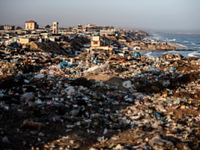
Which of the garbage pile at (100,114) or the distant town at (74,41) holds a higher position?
the distant town at (74,41)

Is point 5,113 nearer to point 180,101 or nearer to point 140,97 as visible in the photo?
point 140,97

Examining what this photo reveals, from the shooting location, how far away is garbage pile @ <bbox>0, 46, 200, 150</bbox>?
14.3 feet

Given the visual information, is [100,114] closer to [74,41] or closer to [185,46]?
[74,41]

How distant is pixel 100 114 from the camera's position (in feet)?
19.7

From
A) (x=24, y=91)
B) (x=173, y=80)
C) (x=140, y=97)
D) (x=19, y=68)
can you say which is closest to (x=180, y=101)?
(x=140, y=97)

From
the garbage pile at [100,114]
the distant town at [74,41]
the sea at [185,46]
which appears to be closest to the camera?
the garbage pile at [100,114]

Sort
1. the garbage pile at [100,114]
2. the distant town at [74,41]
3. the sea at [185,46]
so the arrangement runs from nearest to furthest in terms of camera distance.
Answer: the garbage pile at [100,114] → the distant town at [74,41] → the sea at [185,46]

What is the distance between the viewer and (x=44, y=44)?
88.3ft

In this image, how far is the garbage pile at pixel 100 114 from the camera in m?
4.34

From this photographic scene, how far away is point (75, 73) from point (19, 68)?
3350 mm

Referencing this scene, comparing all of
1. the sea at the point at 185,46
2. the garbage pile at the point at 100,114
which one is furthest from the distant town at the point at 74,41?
the garbage pile at the point at 100,114

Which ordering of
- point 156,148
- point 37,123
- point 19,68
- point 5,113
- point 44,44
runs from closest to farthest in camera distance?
point 156,148 → point 37,123 → point 5,113 → point 19,68 → point 44,44

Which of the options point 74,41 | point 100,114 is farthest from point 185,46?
point 100,114

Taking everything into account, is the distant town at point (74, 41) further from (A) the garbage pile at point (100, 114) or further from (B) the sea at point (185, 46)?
(A) the garbage pile at point (100, 114)
